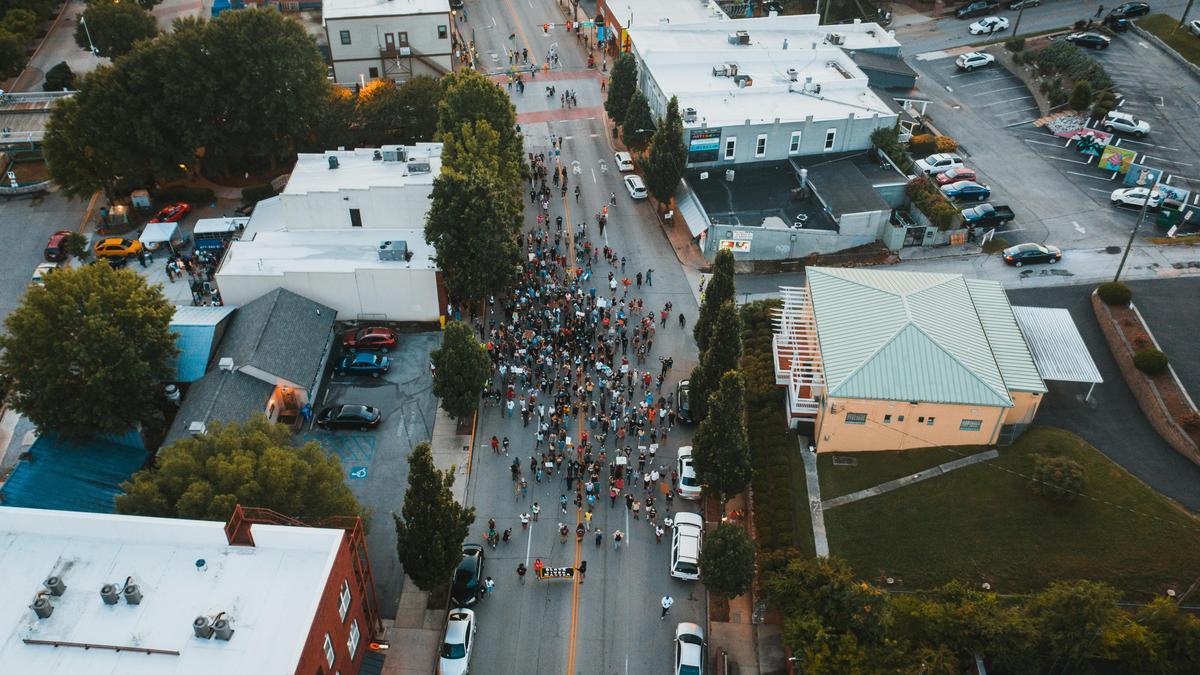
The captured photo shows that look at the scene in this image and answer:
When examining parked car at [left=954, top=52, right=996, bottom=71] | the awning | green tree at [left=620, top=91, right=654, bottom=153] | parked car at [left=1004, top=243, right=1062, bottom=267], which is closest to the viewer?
the awning

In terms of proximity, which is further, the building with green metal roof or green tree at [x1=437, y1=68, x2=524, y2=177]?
green tree at [x1=437, y1=68, x2=524, y2=177]

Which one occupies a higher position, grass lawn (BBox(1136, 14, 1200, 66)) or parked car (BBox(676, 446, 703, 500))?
grass lawn (BBox(1136, 14, 1200, 66))

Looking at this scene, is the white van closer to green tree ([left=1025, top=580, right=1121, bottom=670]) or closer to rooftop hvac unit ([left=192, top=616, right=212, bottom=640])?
green tree ([left=1025, top=580, right=1121, bottom=670])

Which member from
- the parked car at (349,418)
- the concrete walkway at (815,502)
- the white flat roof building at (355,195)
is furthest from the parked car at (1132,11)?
the parked car at (349,418)

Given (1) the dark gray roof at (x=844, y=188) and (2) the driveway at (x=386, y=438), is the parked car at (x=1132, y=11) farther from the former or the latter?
(2) the driveway at (x=386, y=438)

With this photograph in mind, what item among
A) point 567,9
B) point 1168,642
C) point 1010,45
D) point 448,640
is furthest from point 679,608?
point 567,9

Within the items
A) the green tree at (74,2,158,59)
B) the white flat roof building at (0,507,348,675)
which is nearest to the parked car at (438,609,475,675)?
the white flat roof building at (0,507,348,675)
